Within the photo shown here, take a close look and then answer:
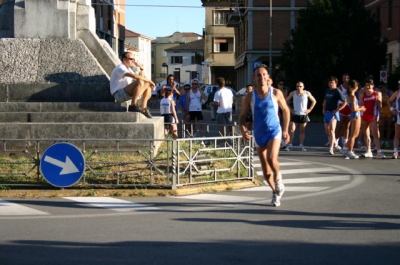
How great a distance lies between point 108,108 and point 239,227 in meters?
5.95

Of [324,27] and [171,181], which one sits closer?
[171,181]

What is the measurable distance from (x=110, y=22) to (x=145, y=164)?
203 feet

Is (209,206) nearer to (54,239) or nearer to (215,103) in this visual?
(54,239)

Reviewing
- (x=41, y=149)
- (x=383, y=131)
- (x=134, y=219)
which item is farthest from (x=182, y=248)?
(x=383, y=131)

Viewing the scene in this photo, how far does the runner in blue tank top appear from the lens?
10.2 meters

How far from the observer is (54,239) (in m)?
8.05

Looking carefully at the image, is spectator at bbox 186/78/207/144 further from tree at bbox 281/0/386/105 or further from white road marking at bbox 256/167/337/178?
tree at bbox 281/0/386/105

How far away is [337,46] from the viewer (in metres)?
38.3

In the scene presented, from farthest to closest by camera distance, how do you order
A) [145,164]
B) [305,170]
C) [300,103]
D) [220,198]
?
[300,103] < [305,170] < [145,164] < [220,198]

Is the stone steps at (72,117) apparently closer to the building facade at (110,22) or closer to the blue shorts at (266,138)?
the blue shorts at (266,138)

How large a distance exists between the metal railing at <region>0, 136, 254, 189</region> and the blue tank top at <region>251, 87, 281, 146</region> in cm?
132

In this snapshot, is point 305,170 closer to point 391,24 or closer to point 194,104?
point 194,104

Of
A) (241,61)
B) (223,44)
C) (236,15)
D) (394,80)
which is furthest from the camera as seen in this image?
(223,44)

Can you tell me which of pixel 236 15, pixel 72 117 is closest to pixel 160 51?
pixel 236 15
